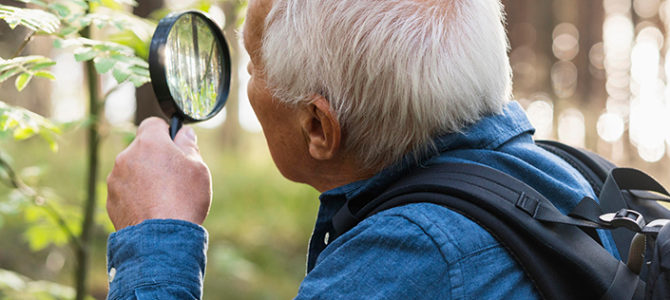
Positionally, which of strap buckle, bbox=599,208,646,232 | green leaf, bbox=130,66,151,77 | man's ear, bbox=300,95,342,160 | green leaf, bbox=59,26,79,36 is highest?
green leaf, bbox=59,26,79,36

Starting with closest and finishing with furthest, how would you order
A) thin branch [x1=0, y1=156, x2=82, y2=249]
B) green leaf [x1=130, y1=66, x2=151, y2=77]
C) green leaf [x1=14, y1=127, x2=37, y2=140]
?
green leaf [x1=130, y1=66, x2=151, y2=77] → green leaf [x1=14, y1=127, x2=37, y2=140] → thin branch [x1=0, y1=156, x2=82, y2=249]

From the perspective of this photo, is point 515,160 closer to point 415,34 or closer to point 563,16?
point 415,34

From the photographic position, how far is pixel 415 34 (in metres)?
1.30

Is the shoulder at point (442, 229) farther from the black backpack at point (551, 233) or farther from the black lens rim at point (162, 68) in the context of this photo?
the black lens rim at point (162, 68)

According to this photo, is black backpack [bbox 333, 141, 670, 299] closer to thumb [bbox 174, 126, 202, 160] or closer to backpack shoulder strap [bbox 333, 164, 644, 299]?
backpack shoulder strap [bbox 333, 164, 644, 299]

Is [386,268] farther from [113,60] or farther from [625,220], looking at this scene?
[113,60]

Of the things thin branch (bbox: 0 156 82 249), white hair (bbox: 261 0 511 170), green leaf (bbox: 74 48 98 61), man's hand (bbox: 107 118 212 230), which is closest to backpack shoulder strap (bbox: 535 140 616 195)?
white hair (bbox: 261 0 511 170)

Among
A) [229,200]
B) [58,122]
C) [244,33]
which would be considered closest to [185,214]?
[244,33]

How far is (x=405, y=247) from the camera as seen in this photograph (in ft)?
3.71

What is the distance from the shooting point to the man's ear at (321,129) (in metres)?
1.41

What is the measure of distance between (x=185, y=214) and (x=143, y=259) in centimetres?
17

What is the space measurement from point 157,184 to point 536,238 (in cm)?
92

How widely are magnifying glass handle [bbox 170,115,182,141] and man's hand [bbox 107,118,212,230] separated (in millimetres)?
26

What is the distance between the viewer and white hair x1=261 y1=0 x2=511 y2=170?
4.27 ft
